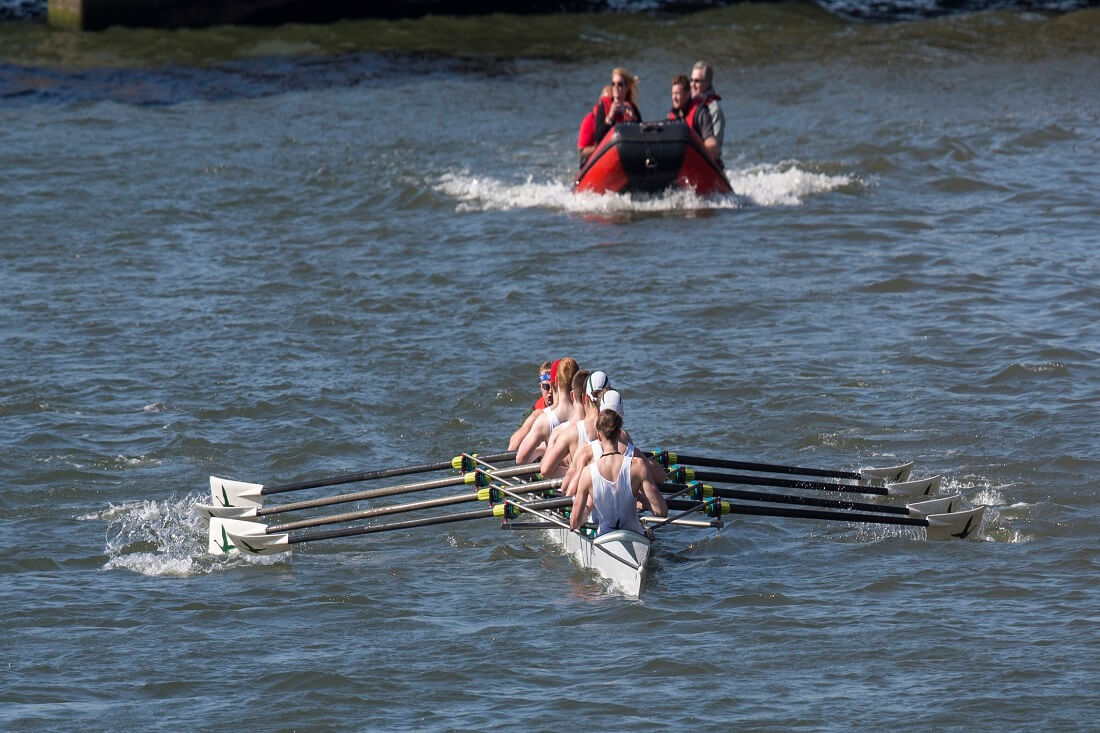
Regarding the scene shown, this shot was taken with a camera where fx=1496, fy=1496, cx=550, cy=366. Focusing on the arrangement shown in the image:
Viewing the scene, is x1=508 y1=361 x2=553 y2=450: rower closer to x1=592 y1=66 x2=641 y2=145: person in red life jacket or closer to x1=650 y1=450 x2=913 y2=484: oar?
x1=650 y1=450 x2=913 y2=484: oar

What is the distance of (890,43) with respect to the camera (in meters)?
30.6

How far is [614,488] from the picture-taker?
10.3 m

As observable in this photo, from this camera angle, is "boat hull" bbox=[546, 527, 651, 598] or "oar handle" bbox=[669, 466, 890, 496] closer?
"boat hull" bbox=[546, 527, 651, 598]

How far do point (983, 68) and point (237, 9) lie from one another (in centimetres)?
1548

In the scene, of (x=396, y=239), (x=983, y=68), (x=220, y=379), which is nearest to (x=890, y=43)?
(x=983, y=68)

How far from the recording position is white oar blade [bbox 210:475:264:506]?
11.8 metres

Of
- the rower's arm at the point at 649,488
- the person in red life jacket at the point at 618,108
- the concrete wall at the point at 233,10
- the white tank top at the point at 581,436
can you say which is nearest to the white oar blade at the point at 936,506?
the rower's arm at the point at 649,488

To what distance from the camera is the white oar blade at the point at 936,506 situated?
11.2 meters

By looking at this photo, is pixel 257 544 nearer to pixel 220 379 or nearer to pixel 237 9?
pixel 220 379

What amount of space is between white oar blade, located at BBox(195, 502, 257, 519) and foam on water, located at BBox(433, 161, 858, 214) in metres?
9.89

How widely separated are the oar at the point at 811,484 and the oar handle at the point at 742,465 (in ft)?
0.22

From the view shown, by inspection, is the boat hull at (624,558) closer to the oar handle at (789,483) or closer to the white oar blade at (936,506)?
the oar handle at (789,483)

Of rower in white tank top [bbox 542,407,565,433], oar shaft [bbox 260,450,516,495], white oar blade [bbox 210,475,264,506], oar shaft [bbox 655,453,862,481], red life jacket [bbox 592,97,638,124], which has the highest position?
red life jacket [bbox 592,97,638,124]

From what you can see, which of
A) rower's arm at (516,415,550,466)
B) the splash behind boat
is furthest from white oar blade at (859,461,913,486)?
the splash behind boat
